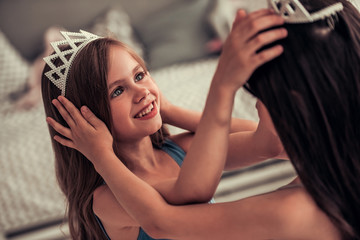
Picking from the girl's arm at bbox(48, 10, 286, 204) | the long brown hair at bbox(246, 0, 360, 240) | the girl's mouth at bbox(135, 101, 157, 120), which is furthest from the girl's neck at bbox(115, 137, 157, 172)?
the long brown hair at bbox(246, 0, 360, 240)

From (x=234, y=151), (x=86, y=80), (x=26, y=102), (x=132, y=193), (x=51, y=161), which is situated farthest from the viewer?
(x=26, y=102)

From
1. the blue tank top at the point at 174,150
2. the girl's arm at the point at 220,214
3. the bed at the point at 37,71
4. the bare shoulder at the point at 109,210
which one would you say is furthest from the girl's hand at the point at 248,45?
the bed at the point at 37,71

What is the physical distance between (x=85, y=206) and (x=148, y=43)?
6.00 ft

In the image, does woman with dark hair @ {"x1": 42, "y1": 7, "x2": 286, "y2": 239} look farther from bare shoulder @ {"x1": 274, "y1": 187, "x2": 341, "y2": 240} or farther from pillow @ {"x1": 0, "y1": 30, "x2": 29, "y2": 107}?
pillow @ {"x1": 0, "y1": 30, "x2": 29, "y2": 107}

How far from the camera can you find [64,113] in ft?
3.12

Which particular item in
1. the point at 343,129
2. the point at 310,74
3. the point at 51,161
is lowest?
the point at 51,161

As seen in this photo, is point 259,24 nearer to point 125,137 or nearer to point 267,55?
point 267,55

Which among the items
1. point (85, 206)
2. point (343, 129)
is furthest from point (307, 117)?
point (85, 206)

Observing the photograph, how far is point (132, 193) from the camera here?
31.8 inches

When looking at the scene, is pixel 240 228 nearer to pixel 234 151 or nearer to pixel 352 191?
pixel 352 191

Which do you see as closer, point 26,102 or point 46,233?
point 46,233

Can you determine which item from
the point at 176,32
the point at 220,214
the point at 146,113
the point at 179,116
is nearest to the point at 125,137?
the point at 146,113

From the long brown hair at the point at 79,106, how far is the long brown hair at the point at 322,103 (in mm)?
388

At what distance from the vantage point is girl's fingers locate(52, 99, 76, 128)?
93cm
